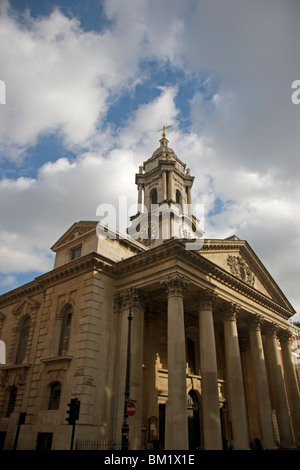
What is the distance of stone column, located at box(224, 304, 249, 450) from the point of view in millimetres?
20672

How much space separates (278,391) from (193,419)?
23.8 ft

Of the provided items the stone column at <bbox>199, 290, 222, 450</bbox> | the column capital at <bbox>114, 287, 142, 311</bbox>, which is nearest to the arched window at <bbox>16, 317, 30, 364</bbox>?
the column capital at <bbox>114, 287, 142, 311</bbox>

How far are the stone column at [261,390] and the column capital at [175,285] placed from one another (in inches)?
408

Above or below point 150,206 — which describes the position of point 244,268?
below

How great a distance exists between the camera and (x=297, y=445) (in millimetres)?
26906

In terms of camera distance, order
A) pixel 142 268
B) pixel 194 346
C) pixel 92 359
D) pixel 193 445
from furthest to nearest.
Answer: pixel 194 346 < pixel 193 445 < pixel 142 268 < pixel 92 359

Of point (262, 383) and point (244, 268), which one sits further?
point (244, 268)

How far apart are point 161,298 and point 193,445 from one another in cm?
1068

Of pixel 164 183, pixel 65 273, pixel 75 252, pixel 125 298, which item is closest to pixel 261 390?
pixel 125 298

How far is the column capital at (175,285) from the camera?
1986 cm

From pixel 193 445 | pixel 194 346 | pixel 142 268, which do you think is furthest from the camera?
pixel 194 346

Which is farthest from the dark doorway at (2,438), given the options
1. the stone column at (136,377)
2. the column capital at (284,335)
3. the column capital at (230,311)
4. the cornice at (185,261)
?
the column capital at (284,335)

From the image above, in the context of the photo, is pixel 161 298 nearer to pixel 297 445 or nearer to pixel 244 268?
pixel 244 268

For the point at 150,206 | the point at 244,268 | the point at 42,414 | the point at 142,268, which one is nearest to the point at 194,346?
the point at 244,268
